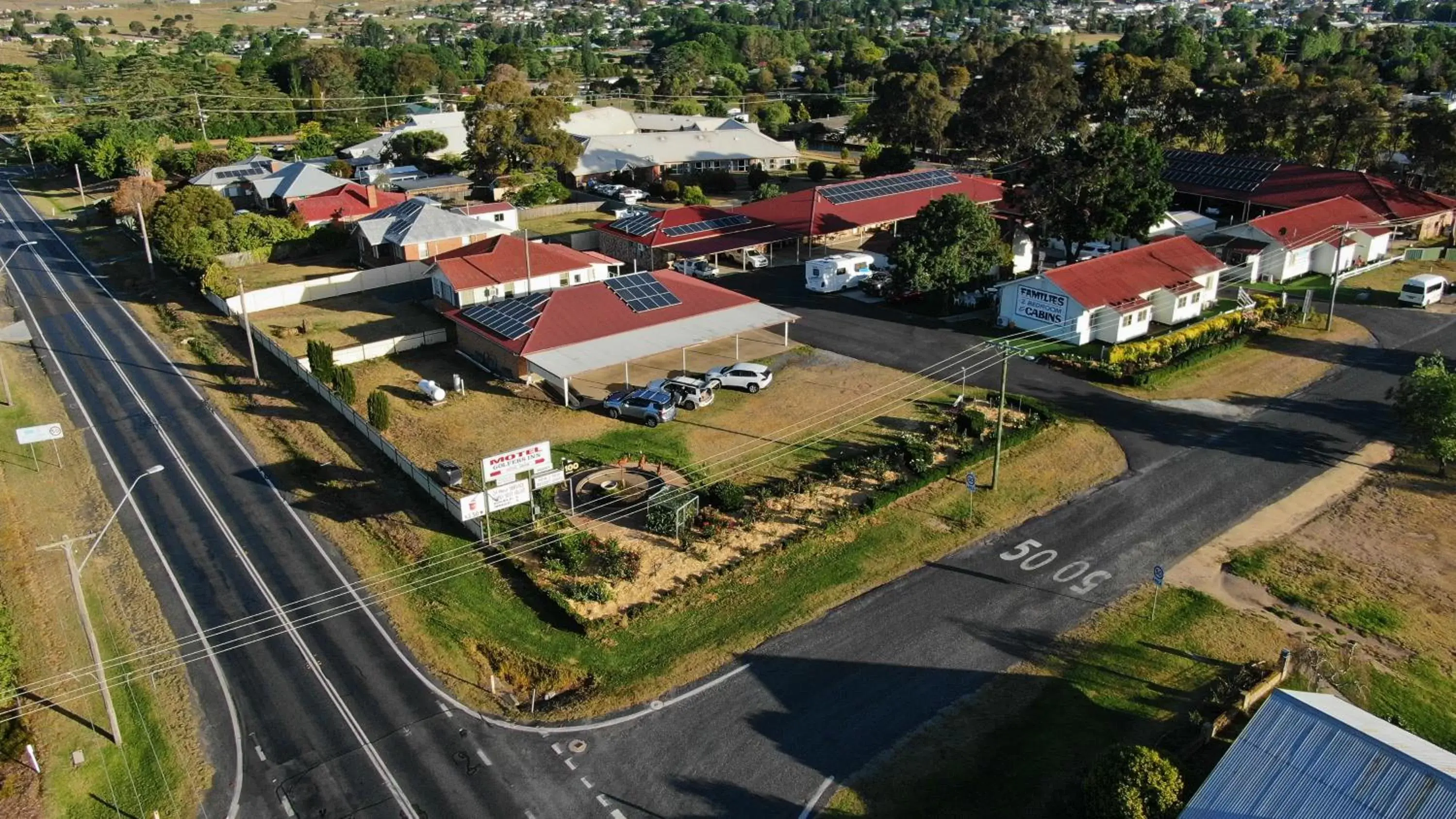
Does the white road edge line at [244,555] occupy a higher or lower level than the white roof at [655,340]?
lower

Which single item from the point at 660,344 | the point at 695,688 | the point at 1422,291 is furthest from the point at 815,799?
the point at 1422,291

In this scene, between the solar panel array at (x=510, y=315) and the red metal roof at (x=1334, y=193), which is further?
the red metal roof at (x=1334, y=193)

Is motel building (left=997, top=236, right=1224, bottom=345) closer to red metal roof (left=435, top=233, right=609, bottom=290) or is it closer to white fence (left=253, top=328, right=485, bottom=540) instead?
red metal roof (left=435, top=233, right=609, bottom=290)

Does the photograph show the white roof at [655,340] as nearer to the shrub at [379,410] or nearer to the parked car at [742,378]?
the parked car at [742,378]

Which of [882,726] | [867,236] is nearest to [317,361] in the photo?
[882,726]

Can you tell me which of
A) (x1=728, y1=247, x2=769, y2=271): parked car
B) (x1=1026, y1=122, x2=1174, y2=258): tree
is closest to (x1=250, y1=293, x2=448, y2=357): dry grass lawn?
(x1=728, y1=247, x2=769, y2=271): parked car

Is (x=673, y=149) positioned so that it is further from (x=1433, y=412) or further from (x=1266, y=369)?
(x=1433, y=412)

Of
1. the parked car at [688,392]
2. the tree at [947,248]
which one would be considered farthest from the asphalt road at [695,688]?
the parked car at [688,392]

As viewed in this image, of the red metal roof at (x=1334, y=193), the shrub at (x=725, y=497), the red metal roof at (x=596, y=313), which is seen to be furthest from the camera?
the red metal roof at (x=1334, y=193)
